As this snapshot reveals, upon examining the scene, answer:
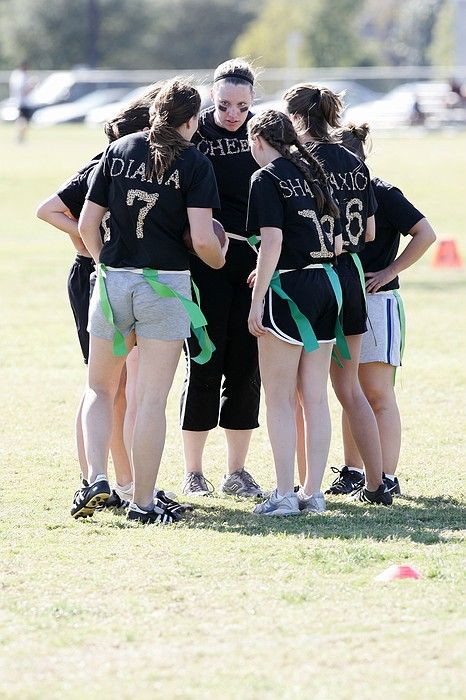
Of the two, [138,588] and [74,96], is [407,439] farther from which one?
[74,96]

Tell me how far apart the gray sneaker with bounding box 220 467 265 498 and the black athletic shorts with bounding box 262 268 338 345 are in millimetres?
1006

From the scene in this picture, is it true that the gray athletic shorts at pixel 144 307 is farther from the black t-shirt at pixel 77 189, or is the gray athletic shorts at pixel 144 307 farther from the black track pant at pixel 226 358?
the black track pant at pixel 226 358

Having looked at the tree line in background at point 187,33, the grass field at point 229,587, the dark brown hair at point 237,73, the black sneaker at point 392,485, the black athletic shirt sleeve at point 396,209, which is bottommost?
the grass field at point 229,587

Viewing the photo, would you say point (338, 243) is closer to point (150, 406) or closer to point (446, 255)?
point (150, 406)

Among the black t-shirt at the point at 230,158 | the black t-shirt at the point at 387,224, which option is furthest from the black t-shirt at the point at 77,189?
the black t-shirt at the point at 387,224

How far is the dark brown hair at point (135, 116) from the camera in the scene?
5.63 m

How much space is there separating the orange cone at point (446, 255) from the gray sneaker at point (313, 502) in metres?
9.76

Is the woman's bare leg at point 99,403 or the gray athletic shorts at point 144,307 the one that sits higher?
the gray athletic shorts at point 144,307

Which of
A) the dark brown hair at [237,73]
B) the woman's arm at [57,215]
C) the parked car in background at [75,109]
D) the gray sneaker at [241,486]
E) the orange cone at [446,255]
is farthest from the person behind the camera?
the parked car in background at [75,109]

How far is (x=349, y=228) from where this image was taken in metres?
5.70

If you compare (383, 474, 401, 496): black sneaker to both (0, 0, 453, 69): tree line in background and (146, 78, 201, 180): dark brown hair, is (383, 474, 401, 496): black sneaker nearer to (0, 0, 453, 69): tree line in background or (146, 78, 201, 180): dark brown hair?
(146, 78, 201, 180): dark brown hair

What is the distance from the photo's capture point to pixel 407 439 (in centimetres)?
743

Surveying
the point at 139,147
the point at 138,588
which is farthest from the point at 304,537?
the point at 139,147

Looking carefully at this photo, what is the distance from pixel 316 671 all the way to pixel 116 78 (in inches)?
1956
